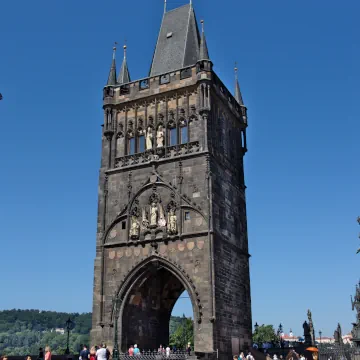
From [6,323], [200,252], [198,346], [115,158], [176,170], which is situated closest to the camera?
[198,346]

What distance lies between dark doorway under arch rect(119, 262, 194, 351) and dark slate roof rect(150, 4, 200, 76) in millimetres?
13456

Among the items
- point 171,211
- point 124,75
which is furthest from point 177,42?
point 171,211

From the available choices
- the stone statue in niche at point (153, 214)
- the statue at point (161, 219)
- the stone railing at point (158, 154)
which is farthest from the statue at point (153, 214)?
the stone railing at point (158, 154)

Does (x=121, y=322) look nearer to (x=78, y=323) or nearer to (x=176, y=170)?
(x=176, y=170)

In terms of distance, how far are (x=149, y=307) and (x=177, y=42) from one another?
57.8ft

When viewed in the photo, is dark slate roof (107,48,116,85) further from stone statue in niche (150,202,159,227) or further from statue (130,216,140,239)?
statue (130,216,140,239)

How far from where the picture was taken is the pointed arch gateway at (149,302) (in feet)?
94.4

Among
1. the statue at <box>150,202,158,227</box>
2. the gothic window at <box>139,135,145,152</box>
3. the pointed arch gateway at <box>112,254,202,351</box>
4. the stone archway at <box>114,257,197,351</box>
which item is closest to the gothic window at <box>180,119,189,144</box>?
the gothic window at <box>139,135,145,152</box>

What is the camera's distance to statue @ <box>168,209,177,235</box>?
96.8 feet

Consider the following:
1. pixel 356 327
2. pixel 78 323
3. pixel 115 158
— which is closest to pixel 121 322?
pixel 115 158

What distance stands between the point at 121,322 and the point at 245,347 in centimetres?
765

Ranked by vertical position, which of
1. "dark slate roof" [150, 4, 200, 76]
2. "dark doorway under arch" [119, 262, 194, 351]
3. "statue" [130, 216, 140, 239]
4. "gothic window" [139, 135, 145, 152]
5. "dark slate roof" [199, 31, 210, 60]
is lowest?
"dark doorway under arch" [119, 262, 194, 351]

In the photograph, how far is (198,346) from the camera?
2673 cm

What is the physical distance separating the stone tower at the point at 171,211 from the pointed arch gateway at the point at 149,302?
0.19 ft
